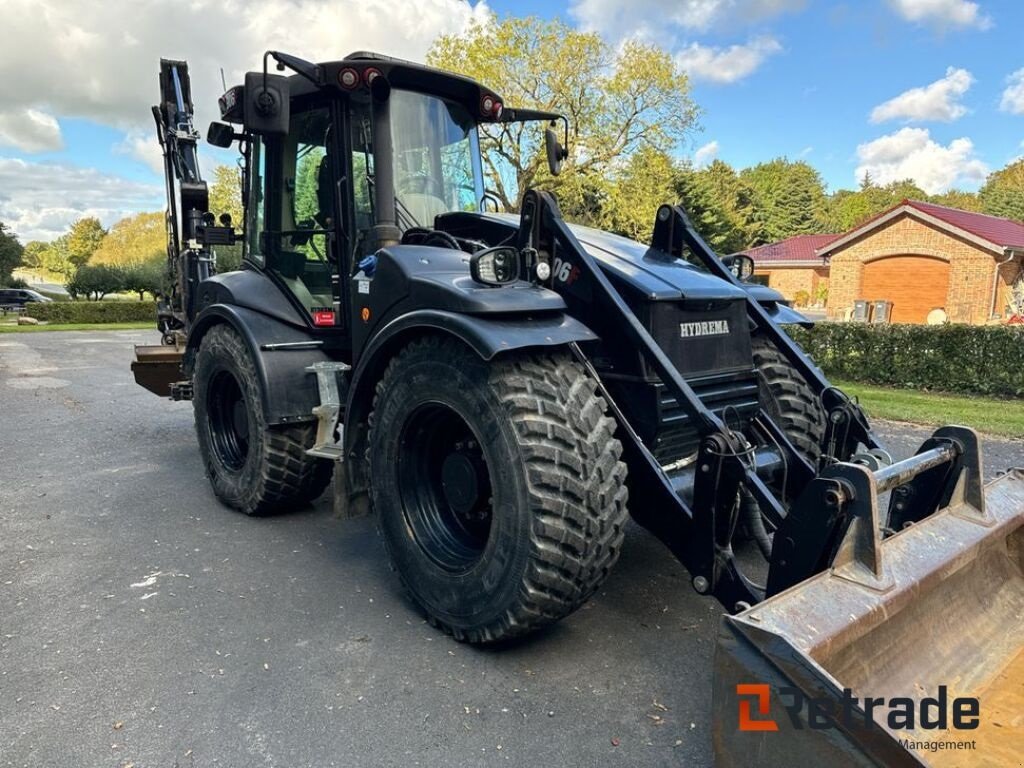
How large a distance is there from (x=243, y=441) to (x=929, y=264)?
26.2 metres

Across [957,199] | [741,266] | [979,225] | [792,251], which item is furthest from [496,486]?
[957,199]

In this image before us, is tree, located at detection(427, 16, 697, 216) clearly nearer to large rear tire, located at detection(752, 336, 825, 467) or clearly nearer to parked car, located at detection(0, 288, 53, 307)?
large rear tire, located at detection(752, 336, 825, 467)

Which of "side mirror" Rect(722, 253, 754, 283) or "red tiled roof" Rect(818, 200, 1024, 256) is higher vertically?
"red tiled roof" Rect(818, 200, 1024, 256)

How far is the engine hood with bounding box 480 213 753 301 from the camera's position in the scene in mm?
3369

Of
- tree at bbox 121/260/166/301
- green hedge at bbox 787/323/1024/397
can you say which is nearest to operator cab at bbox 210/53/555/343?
green hedge at bbox 787/323/1024/397

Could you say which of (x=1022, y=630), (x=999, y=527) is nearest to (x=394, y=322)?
(x=999, y=527)

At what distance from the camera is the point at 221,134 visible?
5297mm

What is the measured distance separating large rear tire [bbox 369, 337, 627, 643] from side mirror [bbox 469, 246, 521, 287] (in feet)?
1.04

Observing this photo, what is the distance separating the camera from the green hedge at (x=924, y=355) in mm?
10766

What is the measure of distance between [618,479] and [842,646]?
975 mm

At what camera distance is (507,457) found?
9.38 feet

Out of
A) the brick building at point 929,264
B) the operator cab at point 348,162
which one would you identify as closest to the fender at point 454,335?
the operator cab at point 348,162

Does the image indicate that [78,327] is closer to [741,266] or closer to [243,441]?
[243,441]

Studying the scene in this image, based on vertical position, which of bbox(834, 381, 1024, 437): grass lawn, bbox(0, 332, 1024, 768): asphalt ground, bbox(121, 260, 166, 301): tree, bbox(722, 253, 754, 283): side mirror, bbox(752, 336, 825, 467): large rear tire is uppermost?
bbox(121, 260, 166, 301): tree
